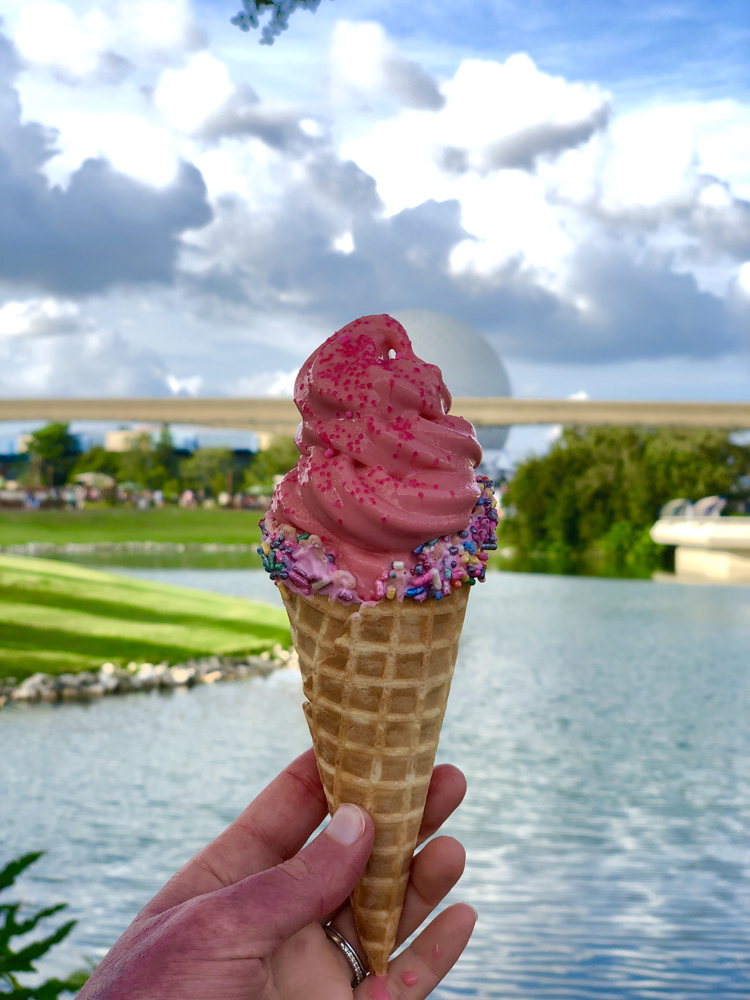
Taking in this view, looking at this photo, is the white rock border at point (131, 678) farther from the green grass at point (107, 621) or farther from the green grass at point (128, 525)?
the green grass at point (128, 525)

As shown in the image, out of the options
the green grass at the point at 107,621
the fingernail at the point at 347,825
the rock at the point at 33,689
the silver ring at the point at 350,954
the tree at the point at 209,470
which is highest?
the tree at the point at 209,470

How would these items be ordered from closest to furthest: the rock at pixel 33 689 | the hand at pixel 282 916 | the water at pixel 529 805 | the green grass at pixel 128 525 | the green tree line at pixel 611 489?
the hand at pixel 282 916, the water at pixel 529 805, the rock at pixel 33 689, the green grass at pixel 128 525, the green tree line at pixel 611 489

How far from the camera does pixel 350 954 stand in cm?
237

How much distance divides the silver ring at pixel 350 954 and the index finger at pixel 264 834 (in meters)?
0.24

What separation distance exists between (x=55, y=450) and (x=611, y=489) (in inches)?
824

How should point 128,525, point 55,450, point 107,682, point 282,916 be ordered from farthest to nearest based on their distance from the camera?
point 55,450
point 128,525
point 107,682
point 282,916

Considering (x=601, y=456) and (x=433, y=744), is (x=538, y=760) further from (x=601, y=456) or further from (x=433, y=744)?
(x=601, y=456)

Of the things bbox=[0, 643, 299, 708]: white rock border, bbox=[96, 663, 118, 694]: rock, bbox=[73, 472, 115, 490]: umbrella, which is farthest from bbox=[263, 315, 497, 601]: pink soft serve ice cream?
bbox=[73, 472, 115, 490]: umbrella

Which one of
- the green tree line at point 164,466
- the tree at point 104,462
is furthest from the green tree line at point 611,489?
the tree at point 104,462

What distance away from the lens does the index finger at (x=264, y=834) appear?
234 cm

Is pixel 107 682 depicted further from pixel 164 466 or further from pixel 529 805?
pixel 164 466

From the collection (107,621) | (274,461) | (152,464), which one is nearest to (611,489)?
(274,461)

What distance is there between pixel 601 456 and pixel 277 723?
2646 cm

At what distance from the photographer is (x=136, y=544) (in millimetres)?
32188
